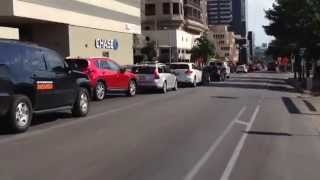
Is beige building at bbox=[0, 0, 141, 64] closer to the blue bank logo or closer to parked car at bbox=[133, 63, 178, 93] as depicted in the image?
the blue bank logo

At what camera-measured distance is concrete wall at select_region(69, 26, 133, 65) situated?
143 ft

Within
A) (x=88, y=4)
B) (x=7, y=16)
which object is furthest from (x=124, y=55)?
(x=7, y=16)

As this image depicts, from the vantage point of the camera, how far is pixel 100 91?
1016 inches

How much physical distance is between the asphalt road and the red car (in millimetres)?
5113

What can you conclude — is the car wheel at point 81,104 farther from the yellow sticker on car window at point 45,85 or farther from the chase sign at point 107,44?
the chase sign at point 107,44

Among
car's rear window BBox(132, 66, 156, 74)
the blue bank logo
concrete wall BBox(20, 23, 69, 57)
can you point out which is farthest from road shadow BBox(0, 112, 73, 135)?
the blue bank logo

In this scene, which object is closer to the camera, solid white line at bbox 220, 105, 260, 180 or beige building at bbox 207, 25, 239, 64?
solid white line at bbox 220, 105, 260, 180

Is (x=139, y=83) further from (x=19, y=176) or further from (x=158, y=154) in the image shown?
(x=19, y=176)

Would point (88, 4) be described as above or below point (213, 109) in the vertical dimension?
above

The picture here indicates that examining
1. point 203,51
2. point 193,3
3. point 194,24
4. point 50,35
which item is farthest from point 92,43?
point 193,3

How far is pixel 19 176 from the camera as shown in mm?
9047

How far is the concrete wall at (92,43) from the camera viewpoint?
43.5 metres

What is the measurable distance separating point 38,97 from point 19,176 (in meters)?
5.94

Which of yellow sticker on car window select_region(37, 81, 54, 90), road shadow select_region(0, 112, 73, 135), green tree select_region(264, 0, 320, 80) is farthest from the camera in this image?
green tree select_region(264, 0, 320, 80)
